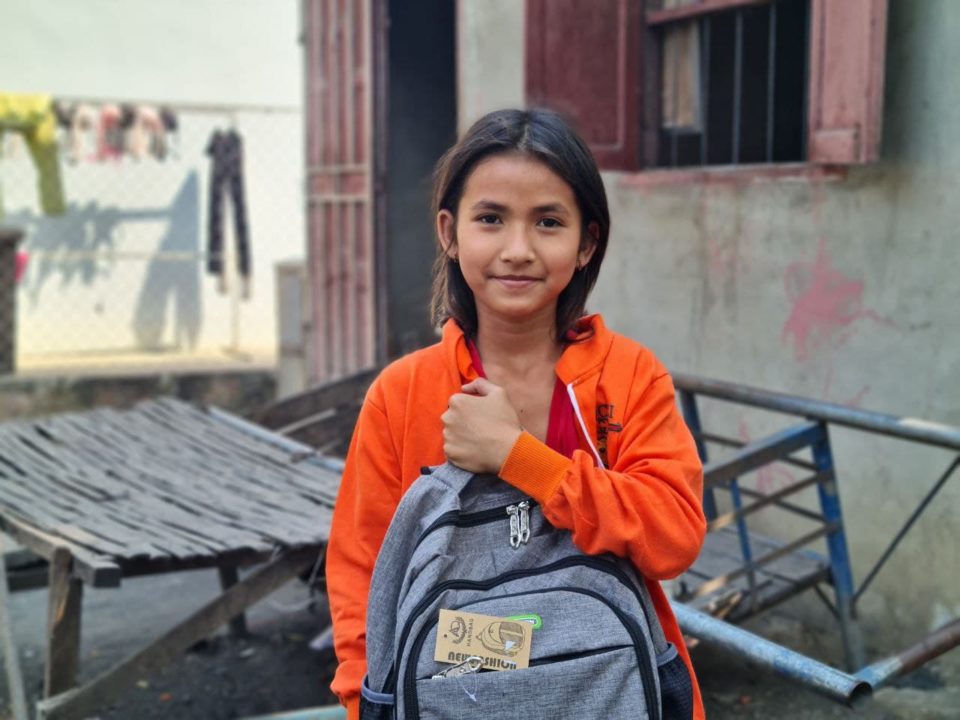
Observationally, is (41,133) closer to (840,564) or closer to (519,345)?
(840,564)

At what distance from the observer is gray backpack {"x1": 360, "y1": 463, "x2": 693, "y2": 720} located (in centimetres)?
155

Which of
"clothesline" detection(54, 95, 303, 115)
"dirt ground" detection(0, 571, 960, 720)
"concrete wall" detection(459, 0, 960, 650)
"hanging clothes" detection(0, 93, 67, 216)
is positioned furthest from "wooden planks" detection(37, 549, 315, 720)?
"clothesline" detection(54, 95, 303, 115)

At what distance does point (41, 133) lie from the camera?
956 cm

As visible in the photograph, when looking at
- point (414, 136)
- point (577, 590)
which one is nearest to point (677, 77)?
point (414, 136)

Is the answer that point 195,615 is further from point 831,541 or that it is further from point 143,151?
point 143,151

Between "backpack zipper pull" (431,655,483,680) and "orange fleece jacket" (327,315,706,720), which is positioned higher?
"orange fleece jacket" (327,315,706,720)

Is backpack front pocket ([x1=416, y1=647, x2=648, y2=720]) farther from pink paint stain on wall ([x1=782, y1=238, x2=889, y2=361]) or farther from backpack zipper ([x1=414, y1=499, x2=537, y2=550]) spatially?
pink paint stain on wall ([x1=782, y1=238, x2=889, y2=361])

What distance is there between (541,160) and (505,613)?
Result: 2.19 ft

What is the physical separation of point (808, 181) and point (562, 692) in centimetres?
304

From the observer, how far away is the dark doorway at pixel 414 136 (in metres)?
7.87

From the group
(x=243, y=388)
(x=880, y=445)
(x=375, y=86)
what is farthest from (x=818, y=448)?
(x=243, y=388)

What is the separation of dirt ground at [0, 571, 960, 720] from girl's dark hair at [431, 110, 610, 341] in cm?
173

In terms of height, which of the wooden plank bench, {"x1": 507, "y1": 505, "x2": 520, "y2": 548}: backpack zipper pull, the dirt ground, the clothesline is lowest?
the dirt ground

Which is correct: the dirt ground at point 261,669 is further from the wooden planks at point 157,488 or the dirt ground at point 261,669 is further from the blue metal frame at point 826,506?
the wooden planks at point 157,488
